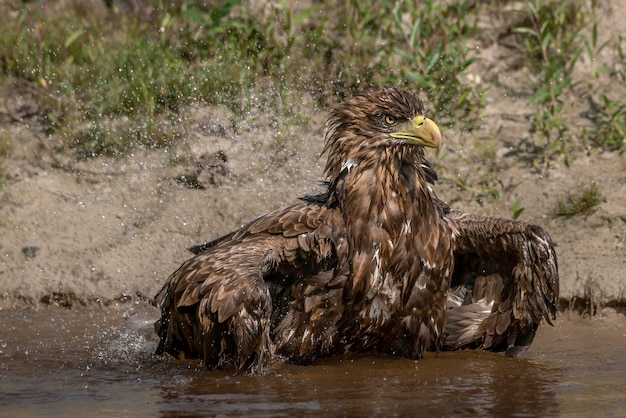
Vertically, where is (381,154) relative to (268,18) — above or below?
below

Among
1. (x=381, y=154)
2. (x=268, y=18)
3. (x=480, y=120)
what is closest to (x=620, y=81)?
(x=480, y=120)

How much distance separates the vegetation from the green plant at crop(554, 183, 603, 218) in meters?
0.57

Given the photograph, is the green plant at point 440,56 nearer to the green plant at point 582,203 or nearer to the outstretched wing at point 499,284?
the green plant at point 582,203

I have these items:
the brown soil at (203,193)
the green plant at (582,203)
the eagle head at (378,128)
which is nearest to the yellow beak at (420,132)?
the eagle head at (378,128)

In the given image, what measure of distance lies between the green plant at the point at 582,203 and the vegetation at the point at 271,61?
1.85 feet

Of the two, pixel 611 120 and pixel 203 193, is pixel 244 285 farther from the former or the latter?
pixel 611 120

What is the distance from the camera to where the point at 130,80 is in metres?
9.68

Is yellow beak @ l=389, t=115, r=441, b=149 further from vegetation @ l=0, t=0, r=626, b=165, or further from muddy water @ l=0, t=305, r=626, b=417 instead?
vegetation @ l=0, t=0, r=626, b=165

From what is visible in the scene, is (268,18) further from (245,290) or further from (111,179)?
(245,290)

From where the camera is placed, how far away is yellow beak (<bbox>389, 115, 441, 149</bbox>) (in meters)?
6.66

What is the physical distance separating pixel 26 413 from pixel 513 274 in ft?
9.05

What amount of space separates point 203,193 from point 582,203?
2.64 m

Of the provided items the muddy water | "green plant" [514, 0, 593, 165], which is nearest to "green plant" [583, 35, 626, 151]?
"green plant" [514, 0, 593, 165]

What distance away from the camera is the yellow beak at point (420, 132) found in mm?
6656
